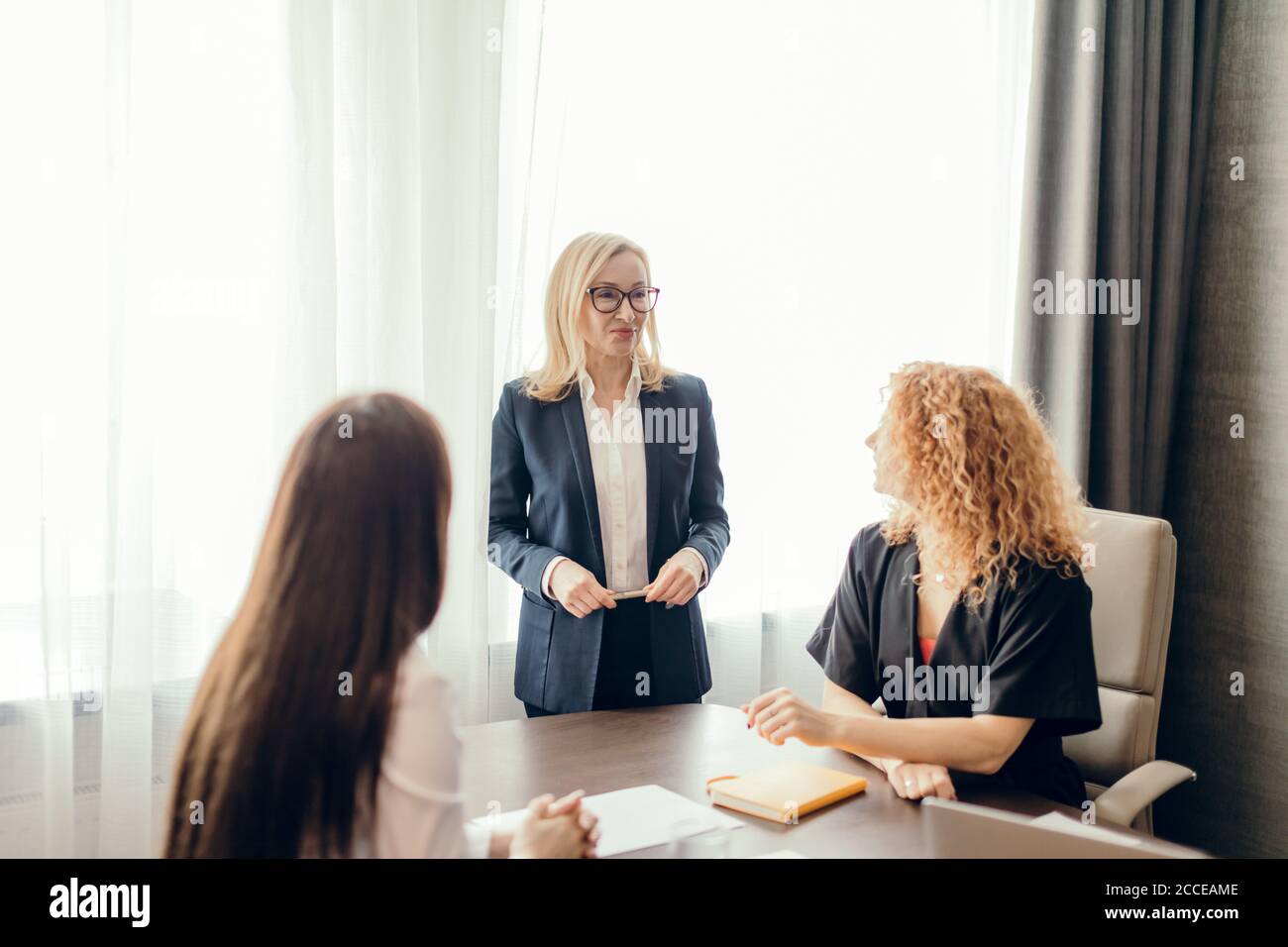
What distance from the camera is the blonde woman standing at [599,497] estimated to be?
224cm

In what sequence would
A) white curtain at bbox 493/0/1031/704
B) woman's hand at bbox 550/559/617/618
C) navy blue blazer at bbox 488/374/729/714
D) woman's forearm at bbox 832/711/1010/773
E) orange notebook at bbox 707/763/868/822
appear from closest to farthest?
1. orange notebook at bbox 707/763/868/822
2. woman's forearm at bbox 832/711/1010/773
3. woman's hand at bbox 550/559/617/618
4. navy blue blazer at bbox 488/374/729/714
5. white curtain at bbox 493/0/1031/704

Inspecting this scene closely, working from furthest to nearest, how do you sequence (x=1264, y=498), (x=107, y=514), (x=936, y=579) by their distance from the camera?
(x=1264, y=498) → (x=107, y=514) → (x=936, y=579)

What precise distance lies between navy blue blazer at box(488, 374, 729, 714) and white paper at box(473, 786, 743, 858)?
64 centimetres

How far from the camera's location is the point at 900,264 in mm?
3271

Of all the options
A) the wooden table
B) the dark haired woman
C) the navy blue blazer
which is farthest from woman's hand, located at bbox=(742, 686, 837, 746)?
the dark haired woman

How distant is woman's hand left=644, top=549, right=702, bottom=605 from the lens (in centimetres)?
214

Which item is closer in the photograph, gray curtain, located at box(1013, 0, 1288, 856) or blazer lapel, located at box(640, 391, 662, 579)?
blazer lapel, located at box(640, 391, 662, 579)

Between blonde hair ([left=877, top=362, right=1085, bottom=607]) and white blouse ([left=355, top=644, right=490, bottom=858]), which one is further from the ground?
blonde hair ([left=877, top=362, right=1085, bottom=607])

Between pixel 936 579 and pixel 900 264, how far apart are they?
162 centimetres

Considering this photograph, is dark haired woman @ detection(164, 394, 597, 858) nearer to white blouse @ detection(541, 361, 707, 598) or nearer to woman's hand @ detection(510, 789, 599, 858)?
woman's hand @ detection(510, 789, 599, 858)

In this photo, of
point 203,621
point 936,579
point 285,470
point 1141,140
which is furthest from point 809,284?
point 285,470
